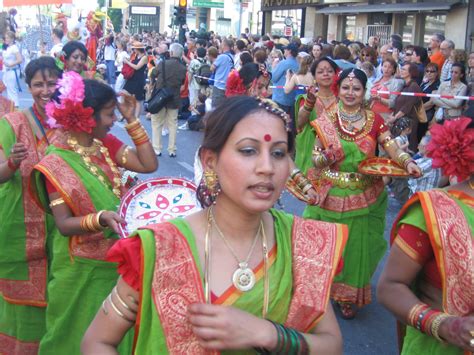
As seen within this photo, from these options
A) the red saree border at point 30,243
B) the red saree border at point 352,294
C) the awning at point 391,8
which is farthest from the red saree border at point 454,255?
the awning at point 391,8

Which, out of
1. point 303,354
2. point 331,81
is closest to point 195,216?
point 303,354

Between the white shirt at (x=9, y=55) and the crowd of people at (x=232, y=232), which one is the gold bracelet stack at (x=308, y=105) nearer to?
the crowd of people at (x=232, y=232)

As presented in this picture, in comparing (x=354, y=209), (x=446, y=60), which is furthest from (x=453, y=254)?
(x=446, y=60)

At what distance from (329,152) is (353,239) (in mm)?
697

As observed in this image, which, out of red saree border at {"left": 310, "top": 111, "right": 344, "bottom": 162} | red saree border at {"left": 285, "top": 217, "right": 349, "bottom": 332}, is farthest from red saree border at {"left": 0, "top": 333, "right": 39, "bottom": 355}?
red saree border at {"left": 285, "top": 217, "right": 349, "bottom": 332}

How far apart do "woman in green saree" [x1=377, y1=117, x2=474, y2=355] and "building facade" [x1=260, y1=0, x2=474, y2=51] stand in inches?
552

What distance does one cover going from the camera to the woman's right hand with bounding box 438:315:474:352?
2.23m

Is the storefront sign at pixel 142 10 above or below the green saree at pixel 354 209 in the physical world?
above

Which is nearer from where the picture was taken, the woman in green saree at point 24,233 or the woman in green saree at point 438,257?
the woman in green saree at point 438,257

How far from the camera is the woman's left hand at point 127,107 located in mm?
3840

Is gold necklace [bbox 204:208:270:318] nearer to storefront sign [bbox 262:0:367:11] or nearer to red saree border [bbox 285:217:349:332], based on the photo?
red saree border [bbox 285:217:349:332]

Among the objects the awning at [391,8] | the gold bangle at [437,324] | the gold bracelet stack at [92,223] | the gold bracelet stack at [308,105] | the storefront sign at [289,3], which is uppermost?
the storefront sign at [289,3]

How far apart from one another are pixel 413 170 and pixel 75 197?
7.97ft

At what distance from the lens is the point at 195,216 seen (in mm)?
2223
